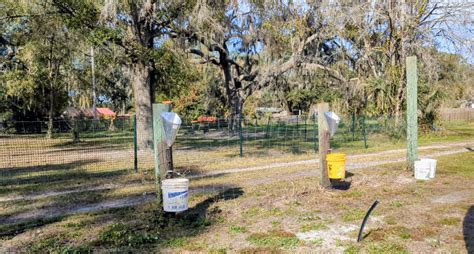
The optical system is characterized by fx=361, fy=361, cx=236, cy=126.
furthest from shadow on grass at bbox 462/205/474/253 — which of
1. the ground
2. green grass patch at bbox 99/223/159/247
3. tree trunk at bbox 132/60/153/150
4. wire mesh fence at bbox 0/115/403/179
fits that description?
tree trunk at bbox 132/60/153/150

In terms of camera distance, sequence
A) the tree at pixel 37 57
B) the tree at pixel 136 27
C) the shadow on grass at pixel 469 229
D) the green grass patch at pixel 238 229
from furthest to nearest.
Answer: the tree at pixel 37 57
the tree at pixel 136 27
the green grass patch at pixel 238 229
the shadow on grass at pixel 469 229

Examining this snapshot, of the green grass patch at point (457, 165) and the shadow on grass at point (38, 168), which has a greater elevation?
the shadow on grass at point (38, 168)

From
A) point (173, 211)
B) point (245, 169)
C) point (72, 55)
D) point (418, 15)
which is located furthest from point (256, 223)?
point (72, 55)

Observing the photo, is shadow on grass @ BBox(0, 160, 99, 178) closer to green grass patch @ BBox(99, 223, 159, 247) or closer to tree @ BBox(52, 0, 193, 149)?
tree @ BBox(52, 0, 193, 149)

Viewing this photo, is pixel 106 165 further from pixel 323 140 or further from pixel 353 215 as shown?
pixel 353 215

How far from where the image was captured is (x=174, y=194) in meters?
4.72

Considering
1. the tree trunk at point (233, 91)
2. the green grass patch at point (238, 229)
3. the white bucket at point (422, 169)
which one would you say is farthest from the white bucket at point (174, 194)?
the tree trunk at point (233, 91)

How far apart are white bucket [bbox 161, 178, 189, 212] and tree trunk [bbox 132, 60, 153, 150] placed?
884cm

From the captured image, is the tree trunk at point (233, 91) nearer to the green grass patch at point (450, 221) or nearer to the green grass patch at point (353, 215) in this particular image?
the green grass patch at point (353, 215)

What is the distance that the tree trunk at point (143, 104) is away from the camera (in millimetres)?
13430

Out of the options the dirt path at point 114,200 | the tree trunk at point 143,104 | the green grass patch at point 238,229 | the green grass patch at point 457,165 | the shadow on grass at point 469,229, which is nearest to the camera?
the shadow on grass at point 469,229

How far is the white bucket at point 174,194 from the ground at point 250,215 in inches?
10.3

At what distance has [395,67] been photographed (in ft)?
56.5

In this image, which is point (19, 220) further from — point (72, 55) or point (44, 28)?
point (72, 55)
